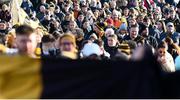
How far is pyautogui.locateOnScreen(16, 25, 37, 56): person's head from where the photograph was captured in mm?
6445

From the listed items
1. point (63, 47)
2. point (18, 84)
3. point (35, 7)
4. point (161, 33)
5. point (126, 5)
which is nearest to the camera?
point (18, 84)

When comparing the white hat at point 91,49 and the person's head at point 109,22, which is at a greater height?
the person's head at point 109,22

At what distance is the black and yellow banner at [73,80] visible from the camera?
507cm

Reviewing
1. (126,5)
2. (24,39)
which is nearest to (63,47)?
(24,39)

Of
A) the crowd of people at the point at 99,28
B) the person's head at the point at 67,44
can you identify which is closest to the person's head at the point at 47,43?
the crowd of people at the point at 99,28

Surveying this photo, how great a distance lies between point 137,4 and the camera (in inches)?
928

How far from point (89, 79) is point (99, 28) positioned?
11.3 m

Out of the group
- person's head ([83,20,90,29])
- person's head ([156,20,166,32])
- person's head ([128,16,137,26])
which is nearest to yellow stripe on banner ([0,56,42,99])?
person's head ([128,16,137,26])

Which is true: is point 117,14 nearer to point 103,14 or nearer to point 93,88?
point 103,14

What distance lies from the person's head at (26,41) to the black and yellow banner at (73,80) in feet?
4.04

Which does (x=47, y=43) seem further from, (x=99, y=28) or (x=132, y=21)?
(x=132, y=21)

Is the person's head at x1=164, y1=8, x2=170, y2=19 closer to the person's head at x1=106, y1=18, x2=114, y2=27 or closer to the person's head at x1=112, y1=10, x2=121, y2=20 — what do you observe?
the person's head at x1=112, y1=10, x2=121, y2=20

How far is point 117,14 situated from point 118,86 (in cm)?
1495

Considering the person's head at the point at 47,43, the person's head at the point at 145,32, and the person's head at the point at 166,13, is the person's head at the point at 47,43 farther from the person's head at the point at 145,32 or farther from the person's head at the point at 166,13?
the person's head at the point at 166,13
